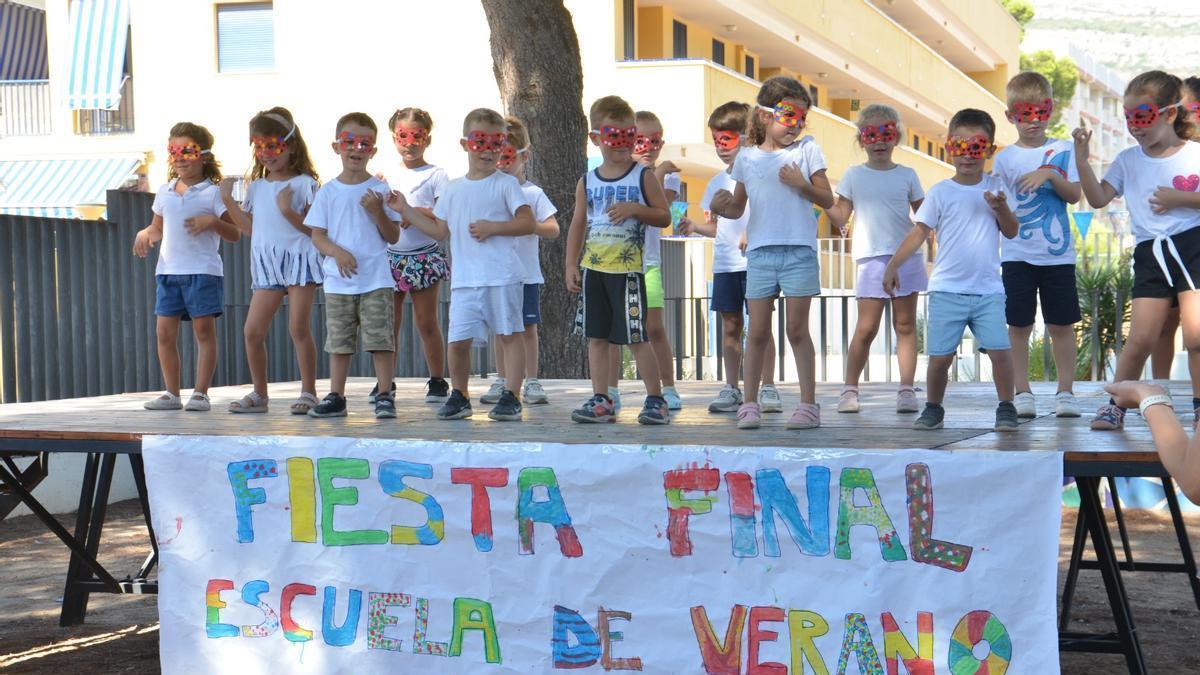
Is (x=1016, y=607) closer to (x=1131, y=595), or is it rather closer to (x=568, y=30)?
(x=1131, y=595)

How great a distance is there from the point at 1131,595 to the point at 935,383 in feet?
8.88

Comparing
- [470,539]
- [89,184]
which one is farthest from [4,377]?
[89,184]

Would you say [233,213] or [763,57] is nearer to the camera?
[233,213]

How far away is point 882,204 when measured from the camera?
689 cm

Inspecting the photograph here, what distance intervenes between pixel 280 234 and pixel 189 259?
59 cm

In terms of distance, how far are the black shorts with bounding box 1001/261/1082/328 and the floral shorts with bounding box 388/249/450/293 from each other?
290cm

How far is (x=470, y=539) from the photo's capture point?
17.1 ft

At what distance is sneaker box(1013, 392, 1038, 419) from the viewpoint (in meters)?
6.11

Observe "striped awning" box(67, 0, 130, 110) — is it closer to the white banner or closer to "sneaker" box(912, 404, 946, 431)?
the white banner

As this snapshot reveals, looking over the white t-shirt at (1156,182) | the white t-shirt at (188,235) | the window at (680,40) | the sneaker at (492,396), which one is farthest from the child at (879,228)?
the window at (680,40)

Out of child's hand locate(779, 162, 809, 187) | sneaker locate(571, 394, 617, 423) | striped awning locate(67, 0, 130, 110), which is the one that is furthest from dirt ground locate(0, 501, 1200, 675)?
striped awning locate(67, 0, 130, 110)

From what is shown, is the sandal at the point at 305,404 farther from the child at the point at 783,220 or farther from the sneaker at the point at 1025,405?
the sneaker at the point at 1025,405

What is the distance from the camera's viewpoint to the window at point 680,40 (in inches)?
1009

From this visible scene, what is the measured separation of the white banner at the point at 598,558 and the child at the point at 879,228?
2069 mm
